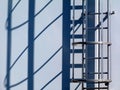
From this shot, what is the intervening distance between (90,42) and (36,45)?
668 mm

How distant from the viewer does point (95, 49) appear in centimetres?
353

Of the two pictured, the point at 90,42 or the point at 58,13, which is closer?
the point at 90,42

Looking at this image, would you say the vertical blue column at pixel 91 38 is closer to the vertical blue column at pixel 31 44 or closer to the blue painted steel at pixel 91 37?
the blue painted steel at pixel 91 37

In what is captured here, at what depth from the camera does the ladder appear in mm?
3392

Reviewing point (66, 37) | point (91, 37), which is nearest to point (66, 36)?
point (66, 37)

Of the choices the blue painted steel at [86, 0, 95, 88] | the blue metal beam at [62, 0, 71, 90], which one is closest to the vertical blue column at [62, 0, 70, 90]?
the blue metal beam at [62, 0, 71, 90]

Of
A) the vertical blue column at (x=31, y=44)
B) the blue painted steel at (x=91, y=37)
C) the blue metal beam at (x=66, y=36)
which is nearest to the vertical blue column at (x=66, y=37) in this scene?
the blue metal beam at (x=66, y=36)

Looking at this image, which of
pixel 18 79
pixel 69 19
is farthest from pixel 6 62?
pixel 69 19

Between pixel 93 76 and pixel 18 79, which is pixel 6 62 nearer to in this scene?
pixel 18 79

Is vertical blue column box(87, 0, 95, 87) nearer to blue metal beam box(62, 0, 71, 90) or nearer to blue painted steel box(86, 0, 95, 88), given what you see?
blue painted steel box(86, 0, 95, 88)

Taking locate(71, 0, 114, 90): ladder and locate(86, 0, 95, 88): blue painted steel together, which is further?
locate(86, 0, 95, 88): blue painted steel

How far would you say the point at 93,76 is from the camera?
3.51 metres

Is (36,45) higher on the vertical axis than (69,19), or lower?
lower

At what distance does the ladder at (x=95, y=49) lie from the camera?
11.1 ft
